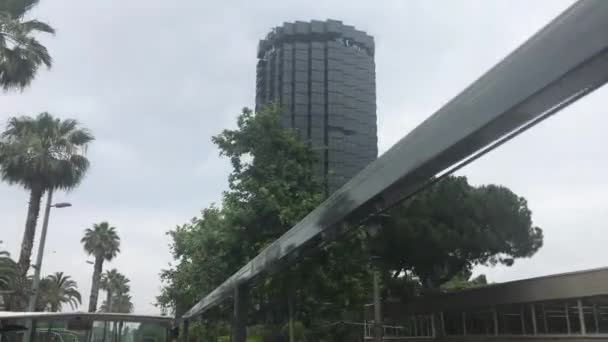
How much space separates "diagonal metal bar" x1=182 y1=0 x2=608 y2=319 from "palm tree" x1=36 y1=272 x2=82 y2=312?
62476 millimetres

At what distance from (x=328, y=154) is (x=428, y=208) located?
592 centimetres

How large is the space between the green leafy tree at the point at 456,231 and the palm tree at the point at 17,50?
1772 cm

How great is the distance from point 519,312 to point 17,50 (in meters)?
23.1

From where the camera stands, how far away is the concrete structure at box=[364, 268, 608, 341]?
23.4m

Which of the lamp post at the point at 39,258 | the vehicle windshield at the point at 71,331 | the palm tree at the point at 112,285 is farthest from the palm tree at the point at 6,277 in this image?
the palm tree at the point at 112,285

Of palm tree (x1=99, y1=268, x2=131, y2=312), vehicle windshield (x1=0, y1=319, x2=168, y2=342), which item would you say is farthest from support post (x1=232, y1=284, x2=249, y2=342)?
palm tree (x1=99, y1=268, x2=131, y2=312)

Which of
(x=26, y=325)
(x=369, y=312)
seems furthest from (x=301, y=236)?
(x=369, y=312)

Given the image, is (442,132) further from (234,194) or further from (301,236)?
(234,194)

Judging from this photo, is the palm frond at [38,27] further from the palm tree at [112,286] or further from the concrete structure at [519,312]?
the palm tree at [112,286]

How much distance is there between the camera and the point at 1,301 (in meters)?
32.5

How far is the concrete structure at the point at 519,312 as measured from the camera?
2339 centimetres

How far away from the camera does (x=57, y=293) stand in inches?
2825

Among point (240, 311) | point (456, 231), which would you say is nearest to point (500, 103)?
point (240, 311)

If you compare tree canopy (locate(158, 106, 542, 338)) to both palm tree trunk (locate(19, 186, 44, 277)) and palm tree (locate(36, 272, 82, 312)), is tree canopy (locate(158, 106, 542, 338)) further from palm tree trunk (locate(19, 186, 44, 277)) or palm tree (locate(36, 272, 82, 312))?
palm tree (locate(36, 272, 82, 312))
